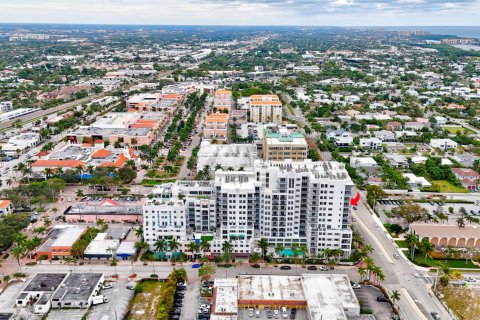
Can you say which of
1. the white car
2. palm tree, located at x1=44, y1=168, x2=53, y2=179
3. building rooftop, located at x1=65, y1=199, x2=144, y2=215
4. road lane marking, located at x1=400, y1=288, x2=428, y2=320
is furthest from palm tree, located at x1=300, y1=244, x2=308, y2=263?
palm tree, located at x1=44, y1=168, x2=53, y2=179

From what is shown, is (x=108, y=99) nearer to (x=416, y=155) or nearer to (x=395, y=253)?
(x=416, y=155)

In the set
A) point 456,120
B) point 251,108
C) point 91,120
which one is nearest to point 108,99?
point 91,120

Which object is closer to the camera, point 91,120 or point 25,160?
point 25,160

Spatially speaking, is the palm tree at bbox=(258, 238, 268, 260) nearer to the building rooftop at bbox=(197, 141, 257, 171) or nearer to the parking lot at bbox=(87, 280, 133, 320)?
the parking lot at bbox=(87, 280, 133, 320)

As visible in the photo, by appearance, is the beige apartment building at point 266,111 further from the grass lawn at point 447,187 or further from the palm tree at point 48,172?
the palm tree at point 48,172

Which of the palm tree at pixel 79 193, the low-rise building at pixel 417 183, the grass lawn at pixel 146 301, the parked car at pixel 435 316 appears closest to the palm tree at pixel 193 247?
the grass lawn at pixel 146 301

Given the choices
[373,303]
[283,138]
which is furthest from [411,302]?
[283,138]
